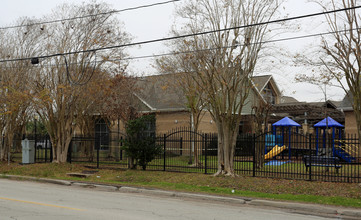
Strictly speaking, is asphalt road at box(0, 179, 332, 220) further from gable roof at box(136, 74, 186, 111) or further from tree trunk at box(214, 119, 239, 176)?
gable roof at box(136, 74, 186, 111)

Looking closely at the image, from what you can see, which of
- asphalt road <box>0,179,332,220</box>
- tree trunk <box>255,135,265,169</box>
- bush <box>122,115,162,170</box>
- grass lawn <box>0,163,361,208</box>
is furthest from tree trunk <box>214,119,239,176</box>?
asphalt road <box>0,179,332,220</box>

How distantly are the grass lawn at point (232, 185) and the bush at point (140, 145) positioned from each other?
0.74m

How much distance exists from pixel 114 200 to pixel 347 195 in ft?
24.0

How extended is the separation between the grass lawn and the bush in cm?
74

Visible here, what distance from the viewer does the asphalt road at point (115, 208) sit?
9078 mm

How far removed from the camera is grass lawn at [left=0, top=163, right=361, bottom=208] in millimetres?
12273

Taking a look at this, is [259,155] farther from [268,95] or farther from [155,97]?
[268,95]

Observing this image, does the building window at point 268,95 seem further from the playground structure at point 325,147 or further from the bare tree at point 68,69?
the bare tree at point 68,69

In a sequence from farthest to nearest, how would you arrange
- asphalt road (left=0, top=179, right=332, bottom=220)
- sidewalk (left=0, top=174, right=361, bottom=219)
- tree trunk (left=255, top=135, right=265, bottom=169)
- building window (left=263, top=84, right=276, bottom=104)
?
building window (left=263, top=84, right=276, bottom=104)
tree trunk (left=255, top=135, right=265, bottom=169)
sidewalk (left=0, top=174, right=361, bottom=219)
asphalt road (left=0, top=179, right=332, bottom=220)

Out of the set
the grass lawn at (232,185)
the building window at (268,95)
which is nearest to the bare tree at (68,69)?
the grass lawn at (232,185)

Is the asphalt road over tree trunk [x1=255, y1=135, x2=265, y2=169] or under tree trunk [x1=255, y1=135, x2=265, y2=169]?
under

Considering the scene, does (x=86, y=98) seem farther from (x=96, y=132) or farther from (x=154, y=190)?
(x=96, y=132)

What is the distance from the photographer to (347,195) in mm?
12250

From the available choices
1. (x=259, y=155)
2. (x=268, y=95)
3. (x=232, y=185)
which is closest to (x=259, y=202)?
(x=232, y=185)
